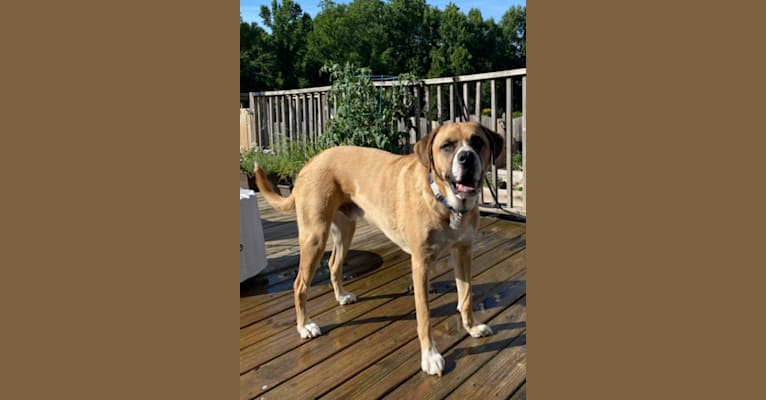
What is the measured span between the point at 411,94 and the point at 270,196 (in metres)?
3.61

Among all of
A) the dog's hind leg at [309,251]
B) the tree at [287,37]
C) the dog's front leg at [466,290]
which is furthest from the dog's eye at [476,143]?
the tree at [287,37]

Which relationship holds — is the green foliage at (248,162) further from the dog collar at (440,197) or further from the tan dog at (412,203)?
the dog collar at (440,197)

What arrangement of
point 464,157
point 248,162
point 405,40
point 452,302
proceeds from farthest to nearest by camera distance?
point 405,40
point 248,162
point 452,302
point 464,157

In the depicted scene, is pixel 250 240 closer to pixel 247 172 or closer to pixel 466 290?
pixel 466 290

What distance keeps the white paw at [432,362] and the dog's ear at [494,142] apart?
1070 millimetres

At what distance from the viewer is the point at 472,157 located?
2225mm

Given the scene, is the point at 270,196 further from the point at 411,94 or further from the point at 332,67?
the point at 332,67

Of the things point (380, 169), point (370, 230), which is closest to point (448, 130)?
point (380, 169)

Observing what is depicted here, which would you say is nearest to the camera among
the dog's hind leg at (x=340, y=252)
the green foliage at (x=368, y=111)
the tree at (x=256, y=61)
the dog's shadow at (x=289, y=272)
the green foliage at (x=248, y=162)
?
the dog's hind leg at (x=340, y=252)

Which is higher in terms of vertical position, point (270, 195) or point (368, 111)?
point (368, 111)

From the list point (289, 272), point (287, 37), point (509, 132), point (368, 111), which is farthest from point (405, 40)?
point (289, 272)

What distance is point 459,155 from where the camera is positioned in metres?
2.22

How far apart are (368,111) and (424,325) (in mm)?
4285

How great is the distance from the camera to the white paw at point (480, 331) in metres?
2.65
